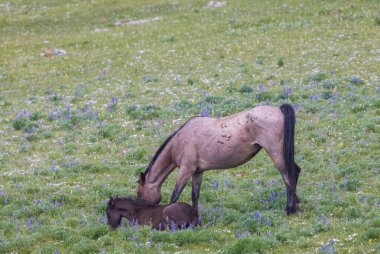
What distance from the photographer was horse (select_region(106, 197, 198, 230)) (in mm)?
14047

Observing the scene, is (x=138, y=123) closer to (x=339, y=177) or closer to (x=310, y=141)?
(x=310, y=141)

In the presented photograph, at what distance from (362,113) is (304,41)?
38.3 feet

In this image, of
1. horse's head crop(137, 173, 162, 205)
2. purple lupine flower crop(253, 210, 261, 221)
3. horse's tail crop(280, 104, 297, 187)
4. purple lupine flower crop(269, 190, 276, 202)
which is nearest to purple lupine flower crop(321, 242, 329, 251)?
purple lupine flower crop(253, 210, 261, 221)

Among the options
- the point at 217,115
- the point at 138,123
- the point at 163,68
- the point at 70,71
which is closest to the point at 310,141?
the point at 217,115

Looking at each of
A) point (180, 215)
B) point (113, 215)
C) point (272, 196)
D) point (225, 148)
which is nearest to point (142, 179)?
point (113, 215)

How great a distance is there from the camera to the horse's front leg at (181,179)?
14945 mm

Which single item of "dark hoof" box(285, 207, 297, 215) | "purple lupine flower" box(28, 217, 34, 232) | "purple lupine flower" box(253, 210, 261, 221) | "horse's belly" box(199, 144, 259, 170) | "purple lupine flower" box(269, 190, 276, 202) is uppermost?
"horse's belly" box(199, 144, 259, 170)

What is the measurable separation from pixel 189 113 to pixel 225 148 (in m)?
8.04

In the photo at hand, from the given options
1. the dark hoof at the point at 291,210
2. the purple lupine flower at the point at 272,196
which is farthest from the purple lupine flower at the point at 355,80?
the dark hoof at the point at 291,210

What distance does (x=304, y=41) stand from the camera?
3203 centimetres

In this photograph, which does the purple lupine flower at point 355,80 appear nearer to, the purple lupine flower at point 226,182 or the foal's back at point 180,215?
the purple lupine flower at point 226,182

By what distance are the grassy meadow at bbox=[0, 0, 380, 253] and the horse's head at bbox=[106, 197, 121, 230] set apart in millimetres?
294

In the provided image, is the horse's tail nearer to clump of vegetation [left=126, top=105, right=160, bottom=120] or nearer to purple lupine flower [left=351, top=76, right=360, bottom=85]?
clump of vegetation [left=126, top=105, right=160, bottom=120]

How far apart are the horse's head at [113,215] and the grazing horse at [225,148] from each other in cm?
93
